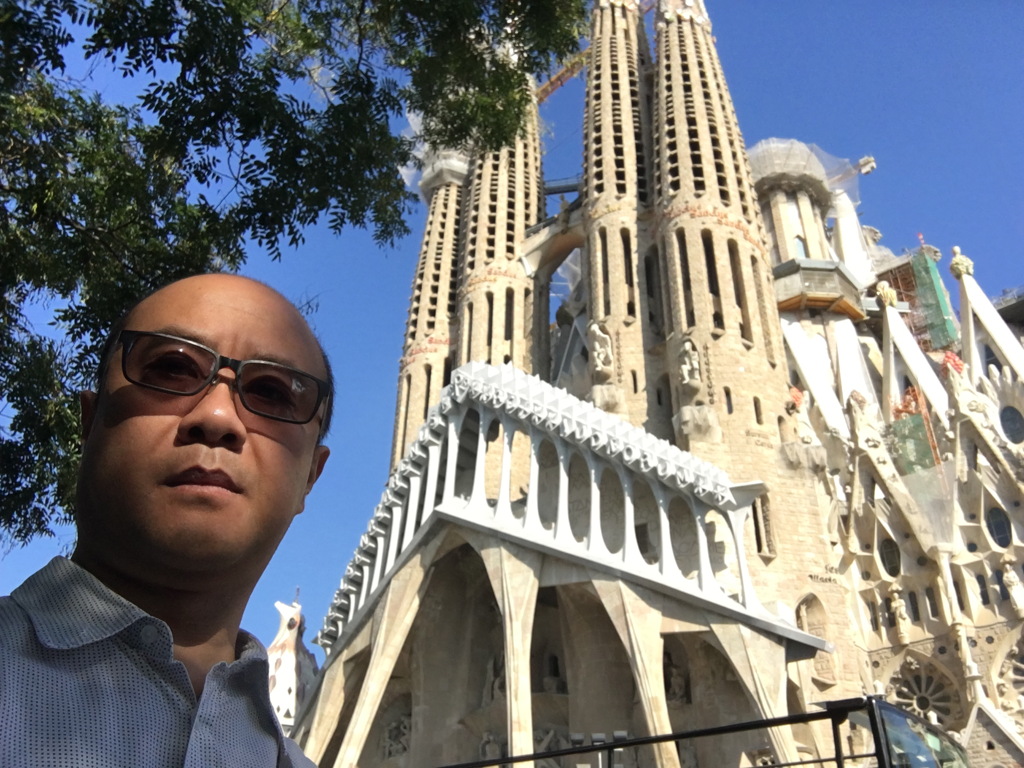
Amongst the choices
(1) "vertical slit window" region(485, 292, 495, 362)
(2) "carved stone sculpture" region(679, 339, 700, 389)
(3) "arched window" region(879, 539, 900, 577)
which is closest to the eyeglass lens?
(2) "carved stone sculpture" region(679, 339, 700, 389)

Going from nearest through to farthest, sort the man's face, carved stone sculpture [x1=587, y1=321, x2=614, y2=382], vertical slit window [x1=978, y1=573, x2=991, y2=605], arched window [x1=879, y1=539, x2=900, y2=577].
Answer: the man's face < carved stone sculpture [x1=587, y1=321, x2=614, y2=382] < vertical slit window [x1=978, y1=573, x2=991, y2=605] < arched window [x1=879, y1=539, x2=900, y2=577]

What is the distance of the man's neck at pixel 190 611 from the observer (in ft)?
3.96

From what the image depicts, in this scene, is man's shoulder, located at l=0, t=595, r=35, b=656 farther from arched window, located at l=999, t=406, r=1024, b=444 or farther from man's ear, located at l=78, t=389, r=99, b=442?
arched window, located at l=999, t=406, r=1024, b=444

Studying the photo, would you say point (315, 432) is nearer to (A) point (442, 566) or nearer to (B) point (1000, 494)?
(A) point (442, 566)

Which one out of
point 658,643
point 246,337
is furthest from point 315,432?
point 658,643

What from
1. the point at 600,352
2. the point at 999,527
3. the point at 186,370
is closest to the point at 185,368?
the point at 186,370

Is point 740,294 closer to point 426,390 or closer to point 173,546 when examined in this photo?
point 426,390

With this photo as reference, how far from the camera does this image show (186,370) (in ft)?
4.31

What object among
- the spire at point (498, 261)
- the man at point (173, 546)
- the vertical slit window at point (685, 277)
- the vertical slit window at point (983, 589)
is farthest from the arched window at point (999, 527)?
the man at point (173, 546)

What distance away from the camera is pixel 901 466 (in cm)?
2470

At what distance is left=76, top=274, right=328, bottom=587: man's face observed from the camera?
119 centimetres

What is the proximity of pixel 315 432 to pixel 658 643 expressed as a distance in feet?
43.2

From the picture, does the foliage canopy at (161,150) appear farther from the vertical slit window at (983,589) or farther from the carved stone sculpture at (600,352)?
the vertical slit window at (983,589)

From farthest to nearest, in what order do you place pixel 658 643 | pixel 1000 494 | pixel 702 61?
1. pixel 702 61
2. pixel 1000 494
3. pixel 658 643
